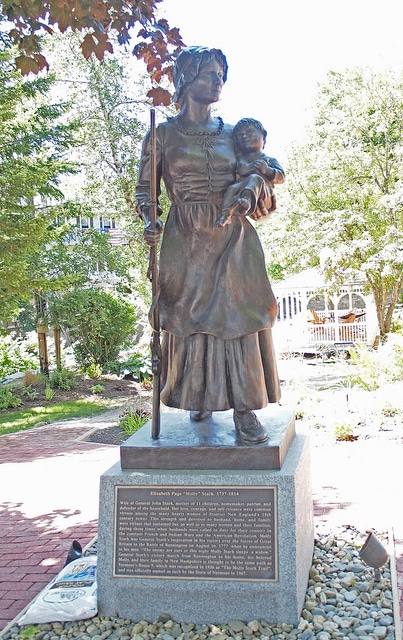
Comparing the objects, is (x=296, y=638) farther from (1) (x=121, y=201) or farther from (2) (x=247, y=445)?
(1) (x=121, y=201)

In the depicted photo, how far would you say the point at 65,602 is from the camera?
3.50 meters

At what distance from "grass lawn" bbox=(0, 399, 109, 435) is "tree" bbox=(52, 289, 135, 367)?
11.0 feet

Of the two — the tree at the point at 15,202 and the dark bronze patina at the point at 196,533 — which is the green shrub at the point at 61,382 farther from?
the dark bronze patina at the point at 196,533

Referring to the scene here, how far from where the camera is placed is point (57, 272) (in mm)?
17672

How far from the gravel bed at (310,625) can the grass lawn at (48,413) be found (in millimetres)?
7378

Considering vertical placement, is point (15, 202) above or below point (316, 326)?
above

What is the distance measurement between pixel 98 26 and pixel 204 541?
143 inches

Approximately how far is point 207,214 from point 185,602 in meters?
2.16

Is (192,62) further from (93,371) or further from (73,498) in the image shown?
(93,371)

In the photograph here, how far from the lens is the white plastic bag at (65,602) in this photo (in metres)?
3.44

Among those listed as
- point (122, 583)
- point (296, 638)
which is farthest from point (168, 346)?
point (296, 638)

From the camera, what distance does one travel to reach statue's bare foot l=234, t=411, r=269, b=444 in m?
3.54

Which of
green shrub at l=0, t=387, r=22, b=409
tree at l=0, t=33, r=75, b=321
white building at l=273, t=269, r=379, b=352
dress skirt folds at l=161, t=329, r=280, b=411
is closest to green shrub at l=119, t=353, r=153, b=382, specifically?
green shrub at l=0, t=387, r=22, b=409

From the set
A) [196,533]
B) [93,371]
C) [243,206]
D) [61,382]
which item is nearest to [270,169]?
[243,206]
